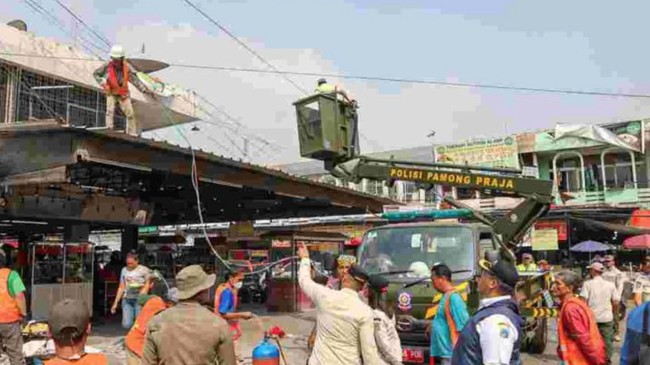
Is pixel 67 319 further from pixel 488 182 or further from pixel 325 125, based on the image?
pixel 488 182

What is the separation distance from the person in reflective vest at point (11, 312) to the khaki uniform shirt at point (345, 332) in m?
4.71

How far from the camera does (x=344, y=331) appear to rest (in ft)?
16.0

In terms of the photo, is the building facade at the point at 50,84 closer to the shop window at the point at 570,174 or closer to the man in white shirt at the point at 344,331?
the man in white shirt at the point at 344,331

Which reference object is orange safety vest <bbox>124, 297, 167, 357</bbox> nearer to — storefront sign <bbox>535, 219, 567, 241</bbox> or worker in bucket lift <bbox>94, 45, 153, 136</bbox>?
worker in bucket lift <bbox>94, 45, 153, 136</bbox>

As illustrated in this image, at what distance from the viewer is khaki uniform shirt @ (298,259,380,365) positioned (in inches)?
191

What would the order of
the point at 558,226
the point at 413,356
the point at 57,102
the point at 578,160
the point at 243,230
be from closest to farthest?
the point at 413,356, the point at 57,102, the point at 243,230, the point at 558,226, the point at 578,160

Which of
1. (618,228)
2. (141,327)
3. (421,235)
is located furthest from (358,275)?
(618,228)

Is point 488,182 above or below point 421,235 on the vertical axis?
above

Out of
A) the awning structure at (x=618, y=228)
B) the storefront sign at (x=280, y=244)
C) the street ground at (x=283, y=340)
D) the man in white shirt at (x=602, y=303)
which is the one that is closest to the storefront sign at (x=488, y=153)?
the awning structure at (x=618, y=228)

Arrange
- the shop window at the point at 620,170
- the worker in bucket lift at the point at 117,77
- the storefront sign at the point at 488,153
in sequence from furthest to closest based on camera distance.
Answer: the storefront sign at the point at 488,153 < the shop window at the point at 620,170 < the worker in bucket lift at the point at 117,77

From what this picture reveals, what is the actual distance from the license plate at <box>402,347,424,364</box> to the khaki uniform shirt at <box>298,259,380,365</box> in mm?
4522

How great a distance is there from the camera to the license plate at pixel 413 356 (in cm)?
924

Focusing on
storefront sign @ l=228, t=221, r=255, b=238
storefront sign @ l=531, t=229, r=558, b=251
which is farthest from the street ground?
storefront sign @ l=531, t=229, r=558, b=251

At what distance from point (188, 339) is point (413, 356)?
20.1 ft
